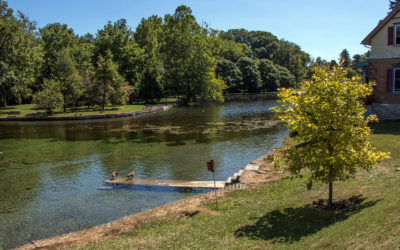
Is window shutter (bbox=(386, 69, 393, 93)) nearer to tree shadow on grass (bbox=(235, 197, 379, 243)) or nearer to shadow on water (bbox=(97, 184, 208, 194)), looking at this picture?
shadow on water (bbox=(97, 184, 208, 194))

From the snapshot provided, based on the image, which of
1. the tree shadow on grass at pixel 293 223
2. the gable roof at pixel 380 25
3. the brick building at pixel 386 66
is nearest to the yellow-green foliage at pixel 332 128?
the tree shadow on grass at pixel 293 223

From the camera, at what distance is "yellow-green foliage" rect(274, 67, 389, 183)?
36.0 ft

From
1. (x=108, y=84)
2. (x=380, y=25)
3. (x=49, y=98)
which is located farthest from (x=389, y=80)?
(x=49, y=98)

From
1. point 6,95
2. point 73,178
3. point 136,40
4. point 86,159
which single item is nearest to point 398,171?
point 73,178

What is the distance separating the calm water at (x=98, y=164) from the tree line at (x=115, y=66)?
778 inches

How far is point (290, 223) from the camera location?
422 inches

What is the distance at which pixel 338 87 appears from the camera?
441 inches

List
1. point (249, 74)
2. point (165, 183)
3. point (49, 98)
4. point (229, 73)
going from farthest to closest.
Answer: point (249, 74) < point (229, 73) < point (49, 98) < point (165, 183)

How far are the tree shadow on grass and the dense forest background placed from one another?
55325 mm

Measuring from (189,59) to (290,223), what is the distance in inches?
2987

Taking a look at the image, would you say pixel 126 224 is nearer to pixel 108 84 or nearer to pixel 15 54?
pixel 108 84

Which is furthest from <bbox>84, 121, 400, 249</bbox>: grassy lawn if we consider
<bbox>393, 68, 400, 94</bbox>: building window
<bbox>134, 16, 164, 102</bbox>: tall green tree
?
<bbox>134, 16, 164, 102</bbox>: tall green tree

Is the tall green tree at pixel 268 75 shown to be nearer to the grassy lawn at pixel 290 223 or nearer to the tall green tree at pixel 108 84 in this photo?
the tall green tree at pixel 108 84

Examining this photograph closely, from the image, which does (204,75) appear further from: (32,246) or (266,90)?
(32,246)
